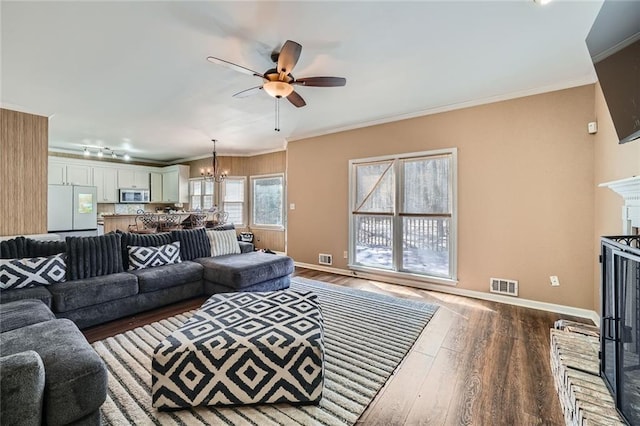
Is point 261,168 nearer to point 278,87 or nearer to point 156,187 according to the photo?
point 156,187

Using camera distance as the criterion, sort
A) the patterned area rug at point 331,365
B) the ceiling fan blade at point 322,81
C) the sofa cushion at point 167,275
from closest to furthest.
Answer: the patterned area rug at point 331,365 → the ceiling fan blade at point 322,81 → the sofa cushion at point 167,275

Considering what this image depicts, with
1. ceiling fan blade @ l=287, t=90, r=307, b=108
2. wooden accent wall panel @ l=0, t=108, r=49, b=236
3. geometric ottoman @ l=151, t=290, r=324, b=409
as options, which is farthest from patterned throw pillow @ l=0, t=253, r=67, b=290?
ceiling fan blade @ l=287, t=90, r=307, b=108

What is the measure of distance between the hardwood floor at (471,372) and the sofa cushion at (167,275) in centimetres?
30

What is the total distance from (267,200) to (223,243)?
10.1ft

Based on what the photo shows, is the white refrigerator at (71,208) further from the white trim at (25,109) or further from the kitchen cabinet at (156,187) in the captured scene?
the kitchen cabinet at (156,187)

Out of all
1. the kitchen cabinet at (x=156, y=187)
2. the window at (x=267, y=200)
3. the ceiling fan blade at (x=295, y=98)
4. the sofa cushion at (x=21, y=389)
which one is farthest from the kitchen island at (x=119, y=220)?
the sofa cushion at (x=21, y=389)

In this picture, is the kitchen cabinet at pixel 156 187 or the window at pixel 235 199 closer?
the window at pixel 235 199

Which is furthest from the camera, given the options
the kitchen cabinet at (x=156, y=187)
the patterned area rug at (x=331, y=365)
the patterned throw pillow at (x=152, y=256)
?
the kitchen cabinet at (x=156, y=187)

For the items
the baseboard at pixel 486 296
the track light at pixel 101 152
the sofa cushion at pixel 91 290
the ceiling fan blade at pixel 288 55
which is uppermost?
the track light at pixel 101 152

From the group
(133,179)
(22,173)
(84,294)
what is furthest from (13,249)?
(133,179)

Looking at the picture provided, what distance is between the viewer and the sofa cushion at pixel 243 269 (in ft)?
11.1

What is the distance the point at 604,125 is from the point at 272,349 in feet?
12.4

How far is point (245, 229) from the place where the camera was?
7.64 m

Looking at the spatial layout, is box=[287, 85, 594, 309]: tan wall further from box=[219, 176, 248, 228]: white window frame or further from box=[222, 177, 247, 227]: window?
box=[222, 177, 247, 227]: window
